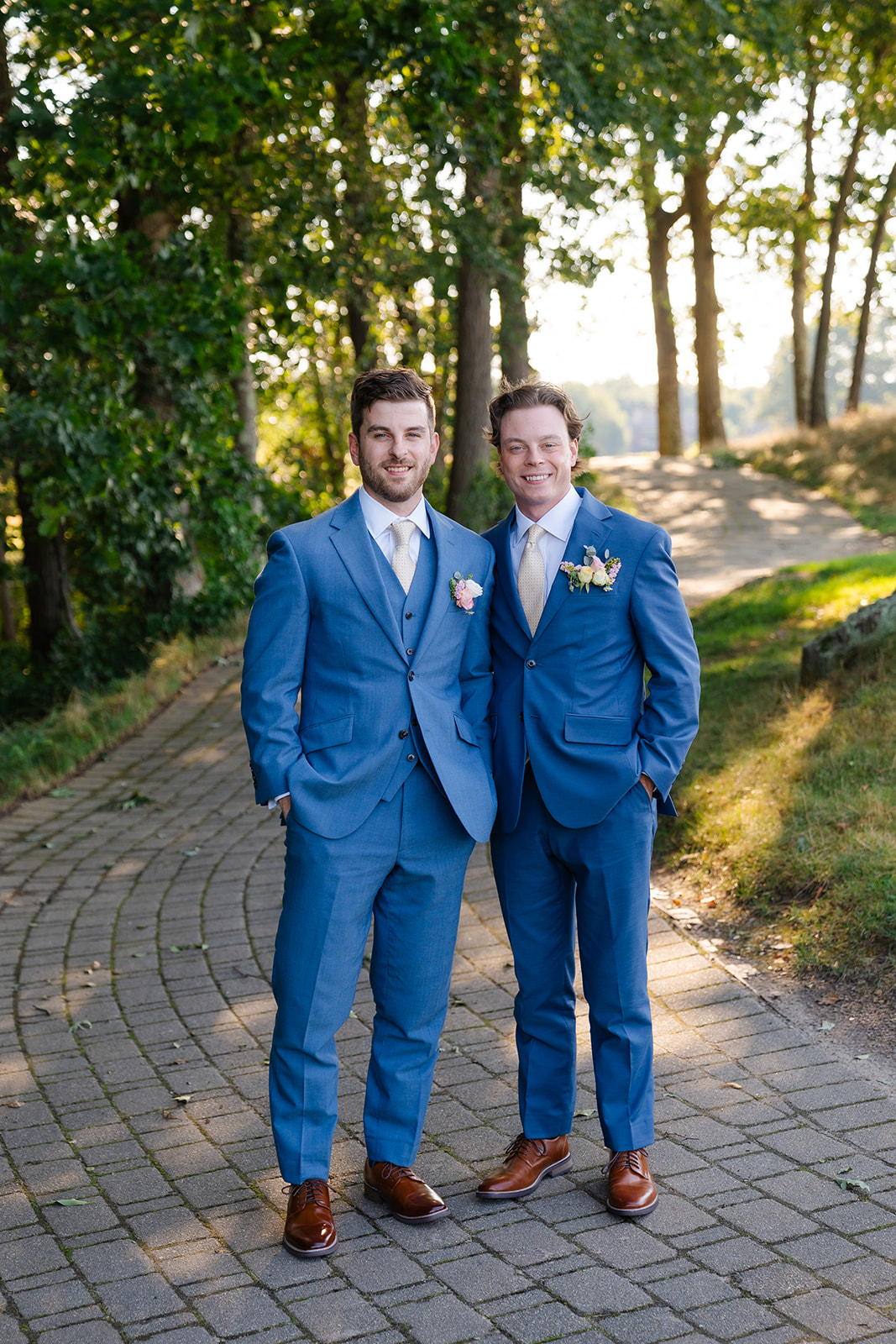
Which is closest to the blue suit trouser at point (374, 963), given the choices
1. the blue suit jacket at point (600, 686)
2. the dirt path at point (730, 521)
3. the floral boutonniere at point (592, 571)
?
the blue suit jacket at point (600, 686)

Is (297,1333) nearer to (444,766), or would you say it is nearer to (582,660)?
(444,766)

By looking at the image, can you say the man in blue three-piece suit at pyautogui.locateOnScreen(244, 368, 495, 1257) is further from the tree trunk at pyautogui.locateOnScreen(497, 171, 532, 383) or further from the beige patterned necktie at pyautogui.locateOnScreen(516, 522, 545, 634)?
the tree trunk at pyautogui.locateOnScreen(497, 171, 532, 383)

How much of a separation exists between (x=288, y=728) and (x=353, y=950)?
636 millimetres

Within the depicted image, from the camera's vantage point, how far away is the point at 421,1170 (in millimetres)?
3691

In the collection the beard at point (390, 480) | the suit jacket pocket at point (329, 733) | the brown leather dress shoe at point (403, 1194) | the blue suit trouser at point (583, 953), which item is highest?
the beard at point (390, 480)

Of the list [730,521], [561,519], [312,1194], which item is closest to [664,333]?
[730,521]

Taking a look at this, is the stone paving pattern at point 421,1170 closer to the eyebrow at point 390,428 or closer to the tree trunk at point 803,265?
the eyebrow at point 390,428

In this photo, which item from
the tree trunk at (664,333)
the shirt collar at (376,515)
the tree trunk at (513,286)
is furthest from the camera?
the tree trunk at (664,333)

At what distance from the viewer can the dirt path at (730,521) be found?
51.7 ft

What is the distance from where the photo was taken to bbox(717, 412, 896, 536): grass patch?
2061 cm

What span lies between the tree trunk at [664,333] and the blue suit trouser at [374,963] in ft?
80.2

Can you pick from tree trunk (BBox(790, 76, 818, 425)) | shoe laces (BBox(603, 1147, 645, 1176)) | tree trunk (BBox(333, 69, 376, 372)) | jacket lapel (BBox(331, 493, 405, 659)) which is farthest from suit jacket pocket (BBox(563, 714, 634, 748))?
tree trunk (BBox(790, 76, 818, 425))

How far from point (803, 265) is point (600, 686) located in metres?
28.9

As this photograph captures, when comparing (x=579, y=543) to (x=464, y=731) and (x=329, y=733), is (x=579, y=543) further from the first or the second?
(x=329, y=733)
